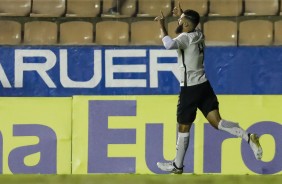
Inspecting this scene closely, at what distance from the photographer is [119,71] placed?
7.93m

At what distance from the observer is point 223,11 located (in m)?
8.06

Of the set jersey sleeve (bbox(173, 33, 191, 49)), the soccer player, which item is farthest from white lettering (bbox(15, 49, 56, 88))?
jersey sleeve (bbox(173, 33, 191, 49))

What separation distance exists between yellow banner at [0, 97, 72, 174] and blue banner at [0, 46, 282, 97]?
279mm

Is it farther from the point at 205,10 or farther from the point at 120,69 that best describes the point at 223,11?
the point at 120,69

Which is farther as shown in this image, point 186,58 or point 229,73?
point 229,73

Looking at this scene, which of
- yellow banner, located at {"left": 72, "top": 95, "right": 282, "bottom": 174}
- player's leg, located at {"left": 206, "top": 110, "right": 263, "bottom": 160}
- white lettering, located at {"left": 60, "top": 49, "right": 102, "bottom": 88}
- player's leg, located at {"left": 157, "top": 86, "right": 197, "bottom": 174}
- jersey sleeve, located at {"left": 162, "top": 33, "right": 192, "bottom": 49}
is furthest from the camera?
white lettering, located at {"left": 60, "top": 49, "right": 102, "bottom": 88}

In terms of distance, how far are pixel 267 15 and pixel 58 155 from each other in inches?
98.4

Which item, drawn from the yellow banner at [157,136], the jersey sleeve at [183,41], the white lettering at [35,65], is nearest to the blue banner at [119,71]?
the white lettering at [35,65]

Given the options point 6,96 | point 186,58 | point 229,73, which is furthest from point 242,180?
point 6,96

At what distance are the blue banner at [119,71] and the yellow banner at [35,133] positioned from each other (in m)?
0.28

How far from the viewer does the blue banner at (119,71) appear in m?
7.86

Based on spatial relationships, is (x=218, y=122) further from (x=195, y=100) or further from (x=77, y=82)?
(x=77, y=82)

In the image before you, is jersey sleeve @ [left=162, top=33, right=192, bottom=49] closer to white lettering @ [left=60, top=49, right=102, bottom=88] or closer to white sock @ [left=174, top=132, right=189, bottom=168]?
white sock @ [left=174, top=132, right=189, bottom=168]

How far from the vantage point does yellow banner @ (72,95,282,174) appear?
7621 mm
